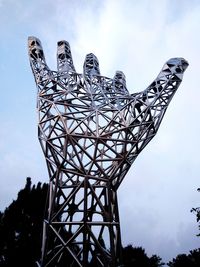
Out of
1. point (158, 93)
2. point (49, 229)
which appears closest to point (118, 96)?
point (158, 93)

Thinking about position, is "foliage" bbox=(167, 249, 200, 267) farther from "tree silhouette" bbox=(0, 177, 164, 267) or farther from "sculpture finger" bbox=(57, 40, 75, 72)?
"sculpture finger" bbox=(57, 40, 75, 72)

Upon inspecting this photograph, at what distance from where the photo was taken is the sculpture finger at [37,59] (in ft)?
42.6

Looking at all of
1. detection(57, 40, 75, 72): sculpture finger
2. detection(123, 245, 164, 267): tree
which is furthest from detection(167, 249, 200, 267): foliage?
detection(57, 40, 75, 72): sculpture finger

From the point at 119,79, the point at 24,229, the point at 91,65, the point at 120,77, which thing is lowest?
the point at 24,229

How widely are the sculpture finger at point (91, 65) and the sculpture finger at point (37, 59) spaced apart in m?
1.91

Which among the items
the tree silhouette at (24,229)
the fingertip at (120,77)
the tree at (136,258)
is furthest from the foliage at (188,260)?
the fingertip at (120,77)

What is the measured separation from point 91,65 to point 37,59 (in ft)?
8.64

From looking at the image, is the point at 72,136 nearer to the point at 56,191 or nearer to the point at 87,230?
the point at 56,191

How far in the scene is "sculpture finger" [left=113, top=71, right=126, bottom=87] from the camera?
13.9m

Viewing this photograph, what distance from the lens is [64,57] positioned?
14578 mm

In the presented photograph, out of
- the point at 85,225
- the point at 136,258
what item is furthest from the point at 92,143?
the point at 136,258

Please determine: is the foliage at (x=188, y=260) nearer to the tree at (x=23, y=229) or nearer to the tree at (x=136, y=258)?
the tree at (x=136, y=258)

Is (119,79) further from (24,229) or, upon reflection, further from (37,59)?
(24,229)

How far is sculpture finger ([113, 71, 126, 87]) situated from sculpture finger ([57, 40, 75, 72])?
2.08 meters
